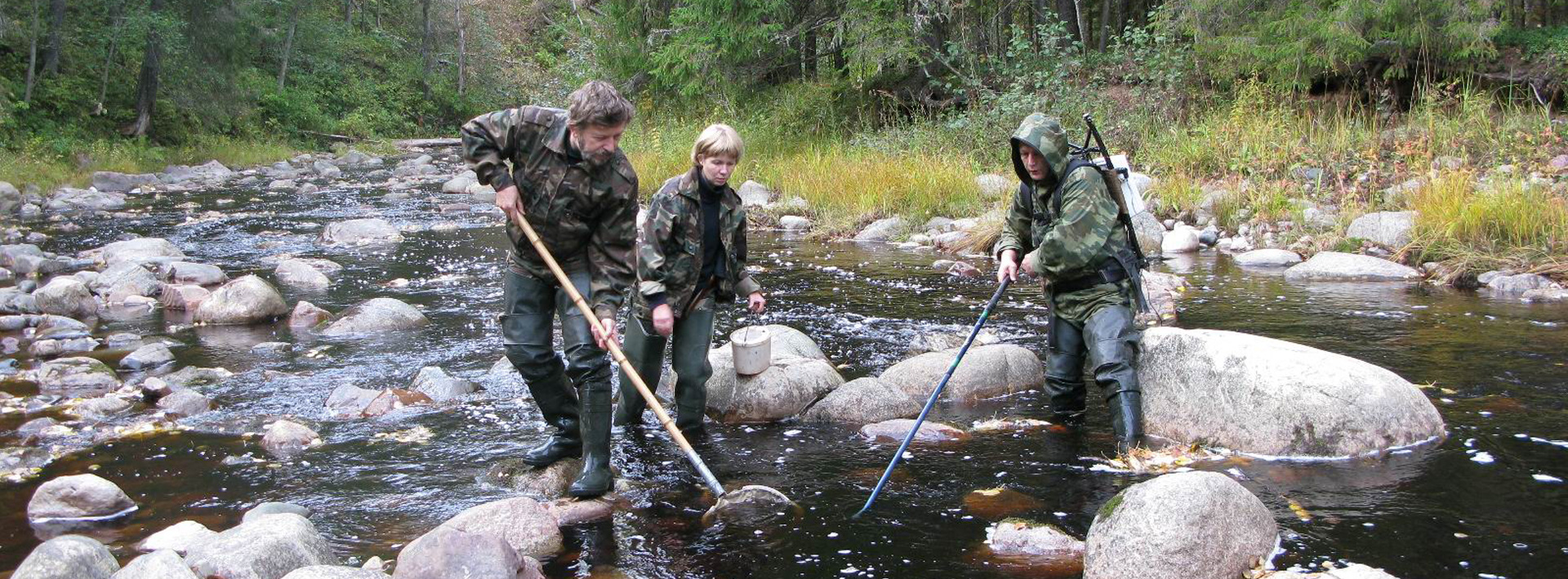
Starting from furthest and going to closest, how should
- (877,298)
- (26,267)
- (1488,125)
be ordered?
(1488,125), (26,267), (877,298)

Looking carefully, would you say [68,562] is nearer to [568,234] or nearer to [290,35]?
[568,234]

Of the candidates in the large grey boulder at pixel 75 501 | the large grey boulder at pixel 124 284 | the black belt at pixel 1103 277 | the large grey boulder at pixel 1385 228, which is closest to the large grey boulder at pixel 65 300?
the large grey boulder at pixel 124 284

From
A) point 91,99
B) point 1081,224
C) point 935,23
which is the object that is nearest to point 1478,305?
point 1081,224

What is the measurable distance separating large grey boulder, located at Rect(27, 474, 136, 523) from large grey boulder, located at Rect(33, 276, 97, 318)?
18.6ft

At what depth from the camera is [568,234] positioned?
15.9 ft

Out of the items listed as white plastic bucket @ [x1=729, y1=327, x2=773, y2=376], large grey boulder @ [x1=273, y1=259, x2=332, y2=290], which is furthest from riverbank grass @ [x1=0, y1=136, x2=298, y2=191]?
white plastic bucket @ [x1=729, y1=327, x2=773, y2=376]

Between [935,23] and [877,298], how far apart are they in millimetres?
10489

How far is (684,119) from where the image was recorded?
2175cm

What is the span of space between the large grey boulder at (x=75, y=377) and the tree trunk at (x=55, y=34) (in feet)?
69.0

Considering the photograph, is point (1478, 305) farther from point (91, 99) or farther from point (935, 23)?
point (91, 99)

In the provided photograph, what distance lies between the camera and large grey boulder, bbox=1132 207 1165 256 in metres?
11.6

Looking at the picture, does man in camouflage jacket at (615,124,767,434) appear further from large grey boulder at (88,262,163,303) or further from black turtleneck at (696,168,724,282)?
large grey boulder at (88,262,163,303)

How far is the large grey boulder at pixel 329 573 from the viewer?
3.54 meters

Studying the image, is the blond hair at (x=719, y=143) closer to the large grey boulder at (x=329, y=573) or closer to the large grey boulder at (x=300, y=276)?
the large grey boulder at (x=329, y=573)
